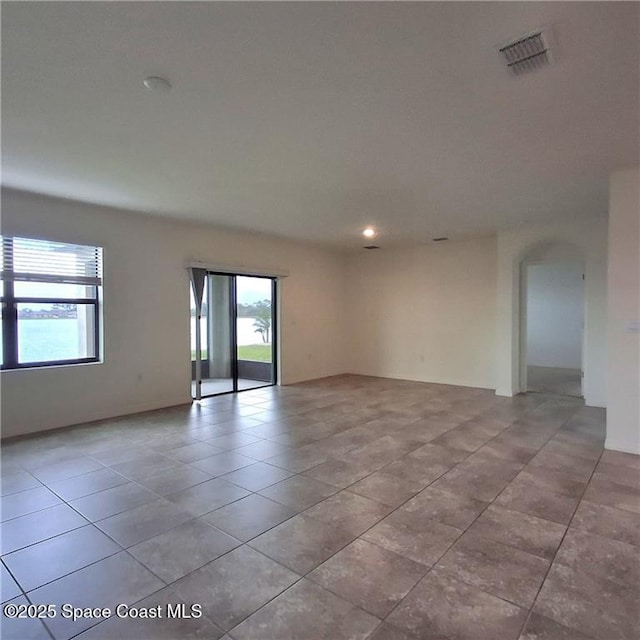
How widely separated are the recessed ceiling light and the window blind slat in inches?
130

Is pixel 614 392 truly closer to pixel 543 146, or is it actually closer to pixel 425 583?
pixel 543 146

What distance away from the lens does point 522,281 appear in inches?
267

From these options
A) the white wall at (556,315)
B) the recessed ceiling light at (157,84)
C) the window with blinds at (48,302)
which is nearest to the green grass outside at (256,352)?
the window with blinds at (48,302)

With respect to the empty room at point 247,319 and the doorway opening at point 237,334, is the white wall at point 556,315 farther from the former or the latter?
the doorway opening at point 237,334

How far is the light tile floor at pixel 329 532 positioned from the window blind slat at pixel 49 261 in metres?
1.87

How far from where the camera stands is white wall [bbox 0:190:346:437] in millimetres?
4633

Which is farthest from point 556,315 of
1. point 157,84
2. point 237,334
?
point 157,84

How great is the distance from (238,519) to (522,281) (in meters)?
6.06

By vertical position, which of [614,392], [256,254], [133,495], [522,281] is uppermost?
[256,254]

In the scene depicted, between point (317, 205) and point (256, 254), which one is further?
point (256, 254)

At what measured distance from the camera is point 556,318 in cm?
970

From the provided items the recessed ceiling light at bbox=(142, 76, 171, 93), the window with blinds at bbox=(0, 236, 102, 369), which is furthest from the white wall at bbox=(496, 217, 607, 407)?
the window with blinds at bbox=(0, 236, 102, 369)

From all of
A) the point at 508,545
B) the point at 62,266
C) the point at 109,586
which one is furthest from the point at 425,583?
the point at 62,266

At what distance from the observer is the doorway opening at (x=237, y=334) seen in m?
7.09
